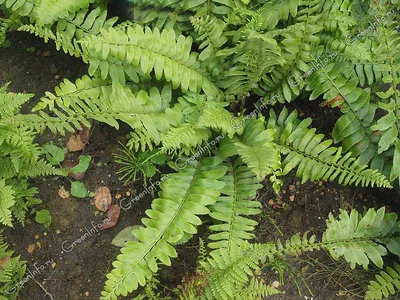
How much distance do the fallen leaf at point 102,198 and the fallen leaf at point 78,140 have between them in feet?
1.42

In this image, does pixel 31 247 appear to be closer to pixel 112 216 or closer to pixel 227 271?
pixel 112 216

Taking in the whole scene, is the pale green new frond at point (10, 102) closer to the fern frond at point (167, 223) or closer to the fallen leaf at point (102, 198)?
the fallen leaf at point (102, 198)

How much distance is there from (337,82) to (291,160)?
0.71m

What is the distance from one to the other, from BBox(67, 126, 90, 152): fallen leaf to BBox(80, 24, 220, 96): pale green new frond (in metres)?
0.73

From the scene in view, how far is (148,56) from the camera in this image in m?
3.29

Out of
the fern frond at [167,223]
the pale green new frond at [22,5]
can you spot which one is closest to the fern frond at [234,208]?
the fern frond at [167,223]

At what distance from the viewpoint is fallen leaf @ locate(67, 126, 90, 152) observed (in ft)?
13.4

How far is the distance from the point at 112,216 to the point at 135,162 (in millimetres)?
A: 492

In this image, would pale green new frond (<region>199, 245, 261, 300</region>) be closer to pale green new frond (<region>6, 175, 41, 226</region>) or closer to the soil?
the soil

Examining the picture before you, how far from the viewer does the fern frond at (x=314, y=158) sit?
10.8 feet

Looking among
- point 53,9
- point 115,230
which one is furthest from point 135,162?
point 53,9

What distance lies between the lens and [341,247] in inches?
129

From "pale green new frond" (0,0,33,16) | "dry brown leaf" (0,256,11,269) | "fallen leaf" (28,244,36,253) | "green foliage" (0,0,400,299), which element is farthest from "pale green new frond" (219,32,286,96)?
"dry brown leaf" (0,256,11,269)

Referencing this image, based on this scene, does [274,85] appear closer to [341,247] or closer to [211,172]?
[211,172]
